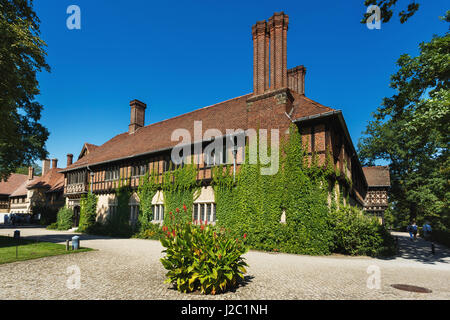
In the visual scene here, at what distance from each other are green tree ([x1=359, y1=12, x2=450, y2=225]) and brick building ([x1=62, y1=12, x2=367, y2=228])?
3225mm

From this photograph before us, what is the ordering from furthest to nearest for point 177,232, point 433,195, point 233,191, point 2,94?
point 433,195 → point 233,191 → point 2,94 → point 177,232

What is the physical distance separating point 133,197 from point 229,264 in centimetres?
1687

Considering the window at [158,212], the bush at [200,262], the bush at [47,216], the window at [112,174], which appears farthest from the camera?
the bush at [47,216]

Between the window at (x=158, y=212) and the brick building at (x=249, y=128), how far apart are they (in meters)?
0.07

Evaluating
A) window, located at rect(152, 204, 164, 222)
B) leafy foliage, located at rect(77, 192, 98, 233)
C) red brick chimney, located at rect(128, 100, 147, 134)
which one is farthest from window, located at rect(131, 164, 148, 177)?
red brick chimney, located at rect(128, 100, 147, 134)

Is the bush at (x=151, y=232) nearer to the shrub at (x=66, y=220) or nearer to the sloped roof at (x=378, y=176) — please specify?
the shrub at (x=66, y=220)

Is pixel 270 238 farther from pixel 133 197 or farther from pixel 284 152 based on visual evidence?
pixel 133 197

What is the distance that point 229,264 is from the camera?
250 inches

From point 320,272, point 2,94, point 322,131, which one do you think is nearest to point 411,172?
point 322,131

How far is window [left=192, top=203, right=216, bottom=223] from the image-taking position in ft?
54.5

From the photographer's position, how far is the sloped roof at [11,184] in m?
49.0

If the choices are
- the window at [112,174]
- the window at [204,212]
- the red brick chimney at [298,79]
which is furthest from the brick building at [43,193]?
the red brick chimney at [298,79]

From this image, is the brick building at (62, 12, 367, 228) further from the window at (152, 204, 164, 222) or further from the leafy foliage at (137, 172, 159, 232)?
the leafy foliage at (137, 172, 159, 232)

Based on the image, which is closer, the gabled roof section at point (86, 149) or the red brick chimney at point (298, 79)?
the red brick chimney at point (298, 79)
